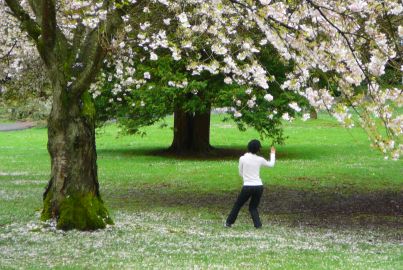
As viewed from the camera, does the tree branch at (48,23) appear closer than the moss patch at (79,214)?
Yes

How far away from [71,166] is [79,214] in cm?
94

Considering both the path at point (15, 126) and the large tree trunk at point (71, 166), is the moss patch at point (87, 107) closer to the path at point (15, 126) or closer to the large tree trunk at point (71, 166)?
the large tree trunk at point (71, 166)

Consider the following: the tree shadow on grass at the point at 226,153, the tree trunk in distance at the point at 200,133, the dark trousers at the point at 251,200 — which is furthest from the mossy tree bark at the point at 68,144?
the tree trunk in distance at the point at 200,133

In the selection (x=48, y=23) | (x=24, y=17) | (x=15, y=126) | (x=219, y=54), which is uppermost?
(x=24, y=17)

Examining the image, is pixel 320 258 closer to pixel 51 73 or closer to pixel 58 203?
pixel 58 203

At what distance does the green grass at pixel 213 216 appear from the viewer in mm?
10172

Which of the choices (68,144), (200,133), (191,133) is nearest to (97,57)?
(68,144)

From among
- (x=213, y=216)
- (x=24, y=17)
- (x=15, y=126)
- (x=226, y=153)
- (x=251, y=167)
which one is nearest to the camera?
(x=24, y=17)

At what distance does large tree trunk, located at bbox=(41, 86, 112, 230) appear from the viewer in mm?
12844

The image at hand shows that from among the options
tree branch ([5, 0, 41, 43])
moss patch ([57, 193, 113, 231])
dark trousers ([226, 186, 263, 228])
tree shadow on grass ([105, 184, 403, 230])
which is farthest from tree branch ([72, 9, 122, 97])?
tree shadow on grass ([105, 184, 403, 230])

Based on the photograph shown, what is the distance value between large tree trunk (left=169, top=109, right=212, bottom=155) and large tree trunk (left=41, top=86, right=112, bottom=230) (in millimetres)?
19341

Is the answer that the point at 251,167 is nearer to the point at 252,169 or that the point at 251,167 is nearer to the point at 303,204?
the point at 252,169

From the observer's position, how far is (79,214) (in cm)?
1290

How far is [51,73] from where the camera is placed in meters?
13.0
